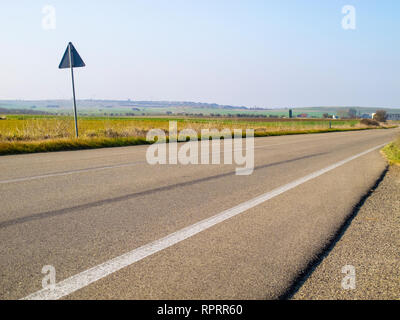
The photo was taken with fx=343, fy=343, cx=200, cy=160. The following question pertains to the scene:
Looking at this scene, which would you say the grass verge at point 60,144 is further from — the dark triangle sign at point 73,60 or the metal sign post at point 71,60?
the dark triangle sign at point 73,60

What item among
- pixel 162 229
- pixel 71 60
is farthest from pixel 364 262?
pixel 71 60

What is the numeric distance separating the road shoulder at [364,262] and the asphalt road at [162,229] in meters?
0.18

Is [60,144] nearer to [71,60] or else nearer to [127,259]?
[71,60]

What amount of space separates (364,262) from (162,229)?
2.09 meters

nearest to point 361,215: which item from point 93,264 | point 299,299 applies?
point 299,299

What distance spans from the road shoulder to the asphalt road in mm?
181

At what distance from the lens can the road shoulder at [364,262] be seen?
2.65 m

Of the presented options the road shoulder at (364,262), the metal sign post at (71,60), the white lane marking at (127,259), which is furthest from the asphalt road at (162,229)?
the metal sign post at (71,60)

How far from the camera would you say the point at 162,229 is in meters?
3.89

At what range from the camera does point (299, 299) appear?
8.35 ft

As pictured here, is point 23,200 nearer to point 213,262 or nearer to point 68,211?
point 68,211

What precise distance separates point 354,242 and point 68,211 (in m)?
3.49

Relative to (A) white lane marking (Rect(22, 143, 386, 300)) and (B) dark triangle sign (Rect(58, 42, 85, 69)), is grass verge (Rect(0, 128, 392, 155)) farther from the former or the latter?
(A) white lane marking (Rect(22, 143, 386, 300))
